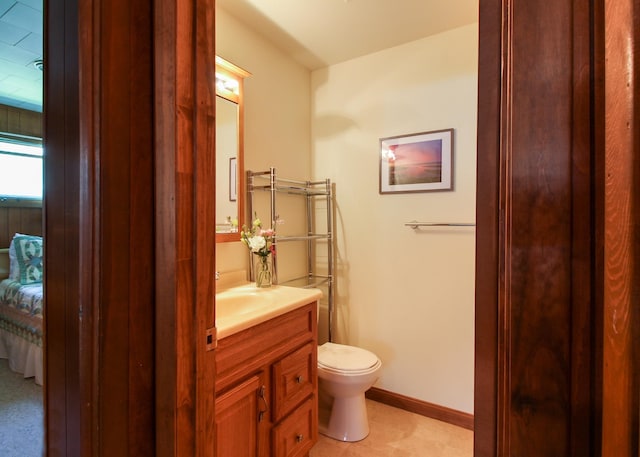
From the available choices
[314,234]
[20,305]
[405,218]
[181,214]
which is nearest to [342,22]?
[405,218]

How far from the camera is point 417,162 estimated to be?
2.16 m

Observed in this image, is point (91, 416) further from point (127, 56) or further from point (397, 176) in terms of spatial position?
point (397, 176)

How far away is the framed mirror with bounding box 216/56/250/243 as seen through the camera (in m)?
1.84

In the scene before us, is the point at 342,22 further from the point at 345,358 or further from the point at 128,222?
the point at 345,358

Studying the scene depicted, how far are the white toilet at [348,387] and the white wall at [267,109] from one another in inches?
30.2

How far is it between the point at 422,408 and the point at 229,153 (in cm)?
215

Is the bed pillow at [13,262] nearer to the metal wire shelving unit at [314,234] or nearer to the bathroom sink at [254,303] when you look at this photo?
the bathroom sink at [254,303]

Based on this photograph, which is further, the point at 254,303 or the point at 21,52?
the point at 254,303

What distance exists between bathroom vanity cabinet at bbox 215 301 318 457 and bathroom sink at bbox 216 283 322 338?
0.05 meters

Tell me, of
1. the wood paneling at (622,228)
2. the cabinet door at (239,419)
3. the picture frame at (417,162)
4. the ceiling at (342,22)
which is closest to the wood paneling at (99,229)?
the cabinet door at (239,419)

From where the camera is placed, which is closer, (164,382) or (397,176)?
(164,382)

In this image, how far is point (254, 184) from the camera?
2070mm

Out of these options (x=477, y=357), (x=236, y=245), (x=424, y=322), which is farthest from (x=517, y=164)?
(x=424, y=322)

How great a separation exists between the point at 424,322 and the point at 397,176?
3.46 ft
